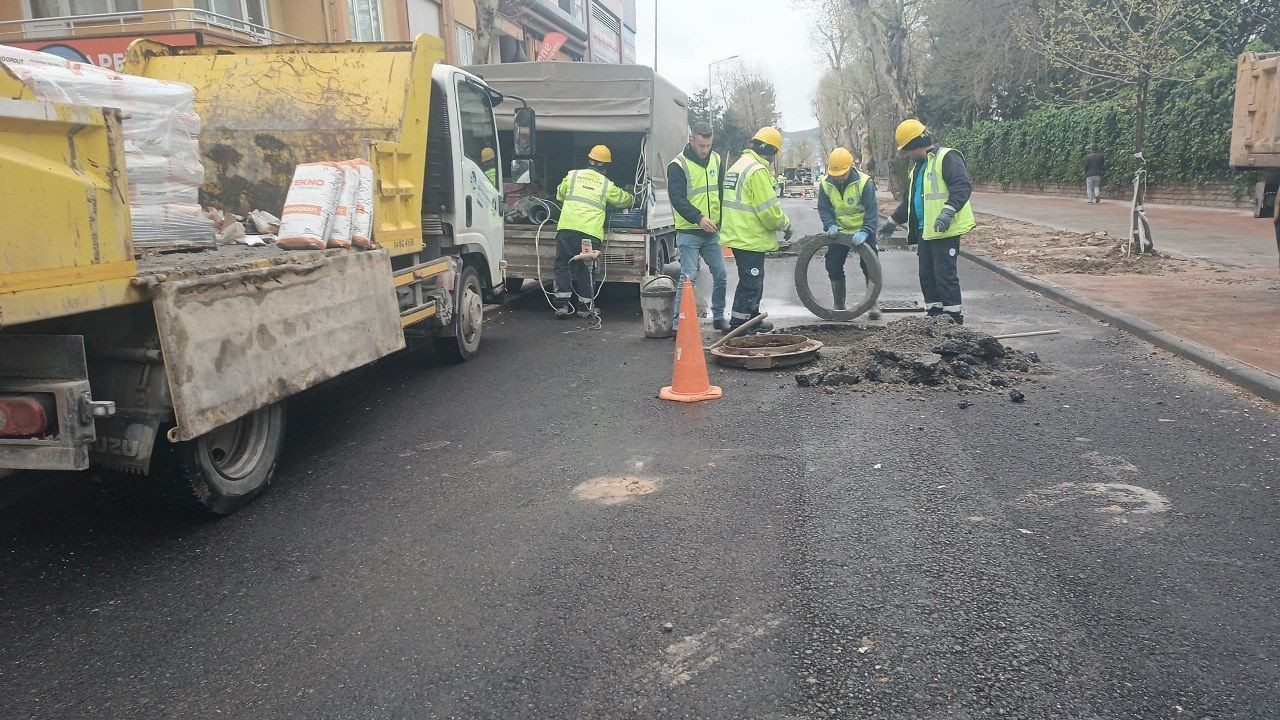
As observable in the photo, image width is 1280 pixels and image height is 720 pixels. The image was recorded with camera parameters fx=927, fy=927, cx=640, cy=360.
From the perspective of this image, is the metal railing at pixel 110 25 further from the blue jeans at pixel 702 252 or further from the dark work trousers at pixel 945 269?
the dark work trousers at pixel 945 269

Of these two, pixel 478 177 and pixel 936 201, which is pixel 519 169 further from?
pixel 936 201

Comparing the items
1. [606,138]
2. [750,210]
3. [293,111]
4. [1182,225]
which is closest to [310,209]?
[293,111]

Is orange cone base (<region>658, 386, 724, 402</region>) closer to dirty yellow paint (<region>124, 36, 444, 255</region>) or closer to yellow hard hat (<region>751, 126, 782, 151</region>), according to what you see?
dirty yellow paint (<region>124, 36, 444, 255</region>)

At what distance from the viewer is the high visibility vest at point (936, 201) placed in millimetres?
8016

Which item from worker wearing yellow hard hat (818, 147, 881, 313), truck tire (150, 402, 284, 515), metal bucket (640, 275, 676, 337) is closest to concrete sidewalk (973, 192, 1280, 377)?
worker wearing yellow hard hat (818, 147, 881, 313)

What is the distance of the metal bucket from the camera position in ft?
27.5

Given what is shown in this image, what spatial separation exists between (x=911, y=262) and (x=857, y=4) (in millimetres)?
10535

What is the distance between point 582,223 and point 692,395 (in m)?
3.69

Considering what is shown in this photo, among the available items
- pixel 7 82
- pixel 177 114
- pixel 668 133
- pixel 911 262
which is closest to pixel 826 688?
pixel 7 82

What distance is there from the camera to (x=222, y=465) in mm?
4398

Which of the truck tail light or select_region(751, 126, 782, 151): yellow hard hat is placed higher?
select_region(751, 126, 782, 151): yellow hard hat

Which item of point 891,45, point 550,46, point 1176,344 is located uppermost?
point 550,46

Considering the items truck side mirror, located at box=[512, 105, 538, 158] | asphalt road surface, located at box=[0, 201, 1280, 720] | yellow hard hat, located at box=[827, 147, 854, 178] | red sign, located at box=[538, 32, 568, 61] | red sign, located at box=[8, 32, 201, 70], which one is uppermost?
red sign, located at box=[538, 32, 568, 61]

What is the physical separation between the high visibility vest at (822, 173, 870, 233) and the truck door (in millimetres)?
3203
